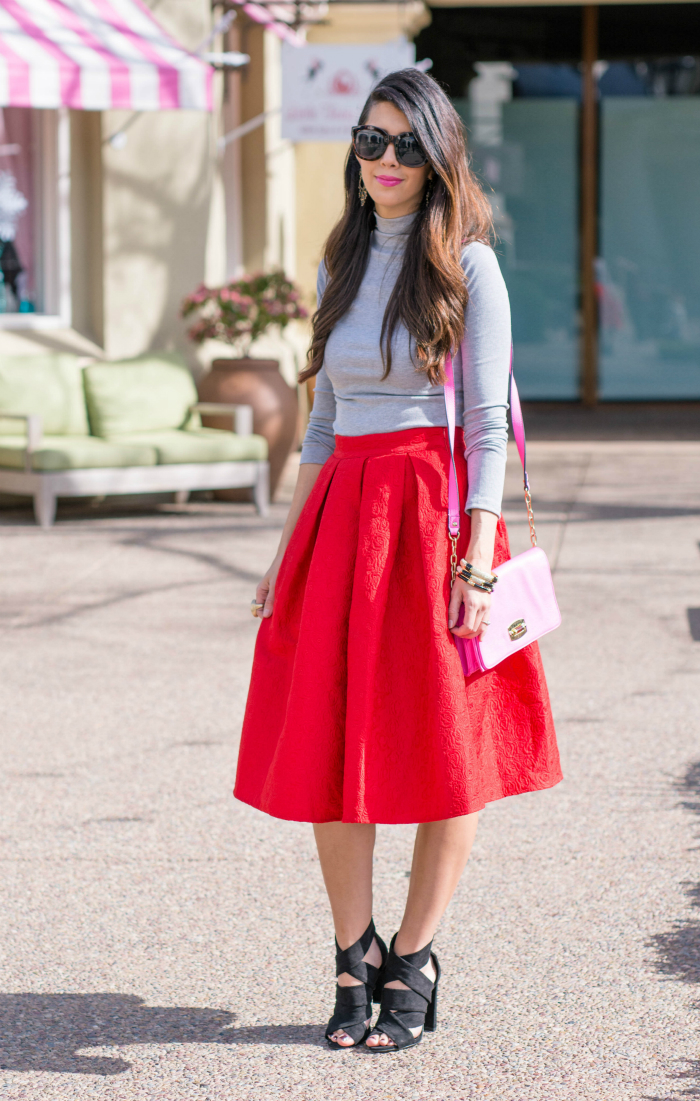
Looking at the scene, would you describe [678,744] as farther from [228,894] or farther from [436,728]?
[436,728]

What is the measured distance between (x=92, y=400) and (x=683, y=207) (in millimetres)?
9467

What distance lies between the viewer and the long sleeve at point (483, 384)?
100.0 inches

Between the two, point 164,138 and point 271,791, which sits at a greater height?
point 164,138

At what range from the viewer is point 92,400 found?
9.63 meters

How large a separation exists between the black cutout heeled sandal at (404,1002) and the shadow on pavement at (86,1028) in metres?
0.31

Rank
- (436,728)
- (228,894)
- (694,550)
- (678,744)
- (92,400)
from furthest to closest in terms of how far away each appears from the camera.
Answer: (92,400) → (694,550) → (678,744) → (228,894) → (436,728)

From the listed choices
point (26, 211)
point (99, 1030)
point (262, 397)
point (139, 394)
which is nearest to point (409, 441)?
point (99, 1030)

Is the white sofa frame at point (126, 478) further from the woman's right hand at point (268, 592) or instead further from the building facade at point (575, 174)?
the woman's right hand at point (268, 592)

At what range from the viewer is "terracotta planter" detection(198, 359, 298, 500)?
10172 mm

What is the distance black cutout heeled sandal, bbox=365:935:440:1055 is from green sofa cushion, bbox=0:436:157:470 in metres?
6.56

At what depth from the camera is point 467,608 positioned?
2.51m

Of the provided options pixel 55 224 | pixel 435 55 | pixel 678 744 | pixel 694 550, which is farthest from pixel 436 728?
pixel 435 55

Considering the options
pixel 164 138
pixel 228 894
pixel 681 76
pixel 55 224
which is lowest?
pixel 228 894

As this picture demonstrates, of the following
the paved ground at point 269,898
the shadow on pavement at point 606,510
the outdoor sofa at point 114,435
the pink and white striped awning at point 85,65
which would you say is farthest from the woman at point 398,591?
the pink and white striped awning at point 85,65
